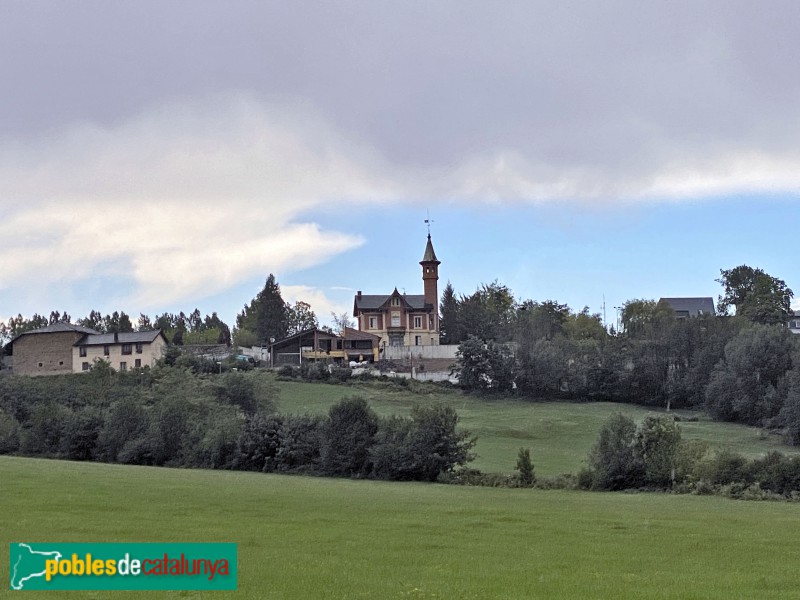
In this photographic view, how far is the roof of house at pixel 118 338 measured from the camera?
364 ft

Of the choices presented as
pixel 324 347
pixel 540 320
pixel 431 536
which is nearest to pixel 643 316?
pixel 540 320

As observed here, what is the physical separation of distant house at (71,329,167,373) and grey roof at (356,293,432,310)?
118ft

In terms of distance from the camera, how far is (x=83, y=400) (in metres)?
85.1

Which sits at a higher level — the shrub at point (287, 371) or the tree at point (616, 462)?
the shrub at point (287, 371)

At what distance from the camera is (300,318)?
170 meters

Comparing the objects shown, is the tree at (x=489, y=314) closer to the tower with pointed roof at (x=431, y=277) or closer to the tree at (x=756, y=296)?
the tower with pointed roof at (x=431, y=277)

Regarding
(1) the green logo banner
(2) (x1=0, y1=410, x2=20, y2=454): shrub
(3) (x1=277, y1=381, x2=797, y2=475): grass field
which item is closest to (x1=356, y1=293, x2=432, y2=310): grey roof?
(3) (x1=277, y1=381, x2=797, y2=475): grass field

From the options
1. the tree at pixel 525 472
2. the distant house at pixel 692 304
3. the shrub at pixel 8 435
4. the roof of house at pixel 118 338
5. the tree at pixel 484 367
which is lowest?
the tree at pixel 525 472

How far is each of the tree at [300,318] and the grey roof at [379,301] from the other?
1206 inches

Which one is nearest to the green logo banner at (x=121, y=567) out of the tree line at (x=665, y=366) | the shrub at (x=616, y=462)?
the shrub at (x=616, y=462)

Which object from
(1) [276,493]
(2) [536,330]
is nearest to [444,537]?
(1) [276,493]

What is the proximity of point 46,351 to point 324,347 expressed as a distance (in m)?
35.7

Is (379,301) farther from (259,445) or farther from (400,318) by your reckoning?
(259,445)

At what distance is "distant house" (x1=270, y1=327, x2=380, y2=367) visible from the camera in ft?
401
